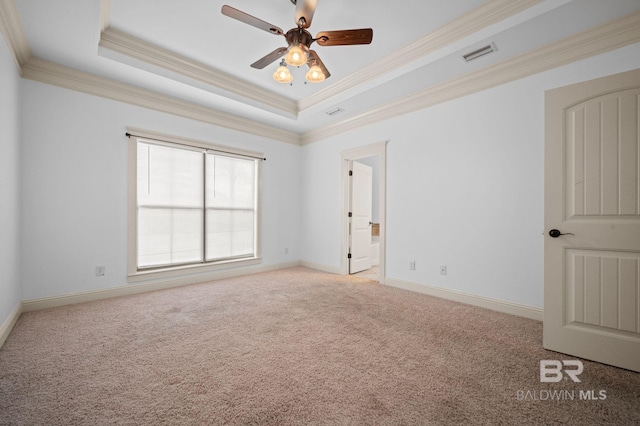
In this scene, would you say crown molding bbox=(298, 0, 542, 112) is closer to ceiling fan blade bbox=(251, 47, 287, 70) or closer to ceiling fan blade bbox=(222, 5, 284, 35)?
ceiling fan blade bbox=(251, 47, 287, 70)

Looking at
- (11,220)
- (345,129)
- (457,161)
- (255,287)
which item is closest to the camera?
(11,220)

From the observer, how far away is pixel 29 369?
1.89 m

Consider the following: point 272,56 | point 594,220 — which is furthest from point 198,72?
point 594,220

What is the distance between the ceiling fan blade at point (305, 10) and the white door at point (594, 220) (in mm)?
2064

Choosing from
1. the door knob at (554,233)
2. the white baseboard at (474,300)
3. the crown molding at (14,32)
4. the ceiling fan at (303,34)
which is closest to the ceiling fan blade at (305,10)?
the ceiling fan at (303,34)

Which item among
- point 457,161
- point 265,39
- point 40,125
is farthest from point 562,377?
point 40,125

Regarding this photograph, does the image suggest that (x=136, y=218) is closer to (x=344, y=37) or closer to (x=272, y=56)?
(x=272, y=56)

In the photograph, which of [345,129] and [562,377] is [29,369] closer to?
[562,377]

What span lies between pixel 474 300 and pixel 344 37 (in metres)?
3.23

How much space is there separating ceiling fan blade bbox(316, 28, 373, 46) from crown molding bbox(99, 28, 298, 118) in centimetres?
207

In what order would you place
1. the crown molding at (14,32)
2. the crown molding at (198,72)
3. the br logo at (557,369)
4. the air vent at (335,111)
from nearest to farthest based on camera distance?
the br logo at (557,369)
the crown molding at (14,32)
the crown molding at (198,72)
the air vent at (335,111)

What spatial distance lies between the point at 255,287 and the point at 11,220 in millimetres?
2703

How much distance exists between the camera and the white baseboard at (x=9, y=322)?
228 centimetres

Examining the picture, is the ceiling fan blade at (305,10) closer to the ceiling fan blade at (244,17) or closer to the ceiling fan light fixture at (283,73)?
the ceiling fan blade at (244,17)
